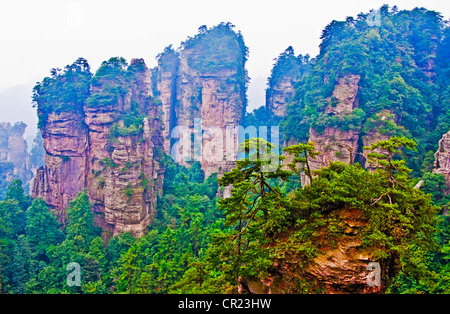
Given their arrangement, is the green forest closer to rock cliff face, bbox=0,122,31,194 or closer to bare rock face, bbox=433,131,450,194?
bare rock face, bbox=433,131,450,194

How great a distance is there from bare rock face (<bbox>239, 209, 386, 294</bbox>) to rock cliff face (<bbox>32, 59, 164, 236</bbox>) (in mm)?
16955

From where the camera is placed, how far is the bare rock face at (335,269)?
20.8 feet

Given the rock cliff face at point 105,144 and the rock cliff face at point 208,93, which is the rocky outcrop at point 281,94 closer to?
the rock cliff face at point 208,93

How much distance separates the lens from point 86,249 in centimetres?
2012

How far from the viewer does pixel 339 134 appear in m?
20.9

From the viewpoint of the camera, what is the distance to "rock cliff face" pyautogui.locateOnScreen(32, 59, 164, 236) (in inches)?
874

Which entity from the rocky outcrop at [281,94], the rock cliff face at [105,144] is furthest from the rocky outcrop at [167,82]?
the rocky outcrop at [281,94]

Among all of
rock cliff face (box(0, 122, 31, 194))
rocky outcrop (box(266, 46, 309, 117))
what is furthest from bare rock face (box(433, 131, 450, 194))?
rock cliff face (box(0, 122, 31, 194))

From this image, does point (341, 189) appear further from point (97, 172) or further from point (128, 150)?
point (97, 172)

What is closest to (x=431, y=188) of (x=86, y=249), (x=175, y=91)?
(x=86, y=249)

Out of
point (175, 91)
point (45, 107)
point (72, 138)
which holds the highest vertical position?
point (175, 91)

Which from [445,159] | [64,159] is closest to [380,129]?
[445,159]
